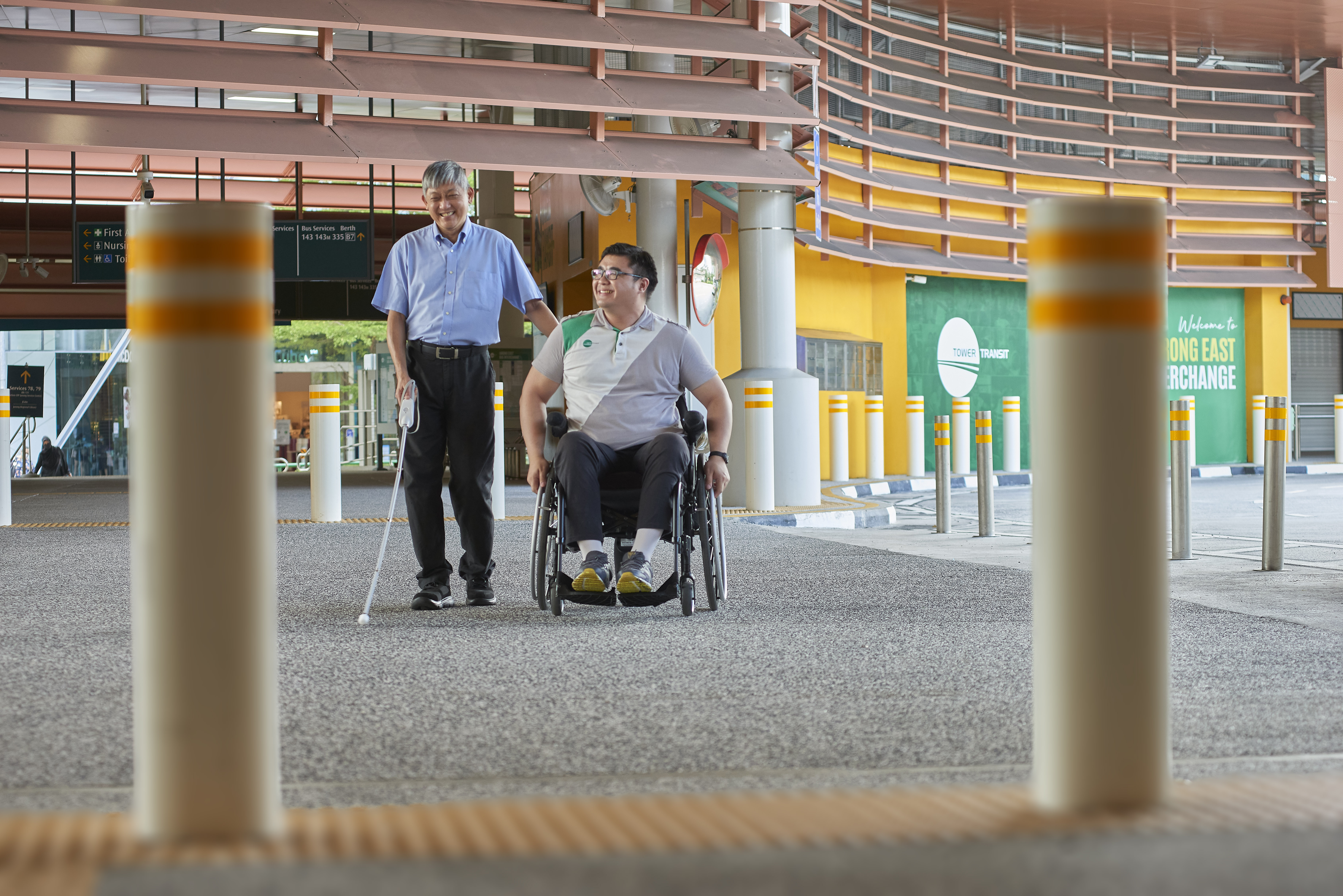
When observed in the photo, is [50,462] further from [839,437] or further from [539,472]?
[539,472]

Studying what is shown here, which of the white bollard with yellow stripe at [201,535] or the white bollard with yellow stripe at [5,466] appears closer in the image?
the white bollard with yellow stripe at [201,535]

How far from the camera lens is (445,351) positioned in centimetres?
502

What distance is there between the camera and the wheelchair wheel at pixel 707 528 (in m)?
4.76

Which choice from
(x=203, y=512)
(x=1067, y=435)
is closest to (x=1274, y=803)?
(x=1067, y=435)

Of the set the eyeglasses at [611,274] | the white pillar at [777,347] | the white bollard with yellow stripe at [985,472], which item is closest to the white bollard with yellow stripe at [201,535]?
the eyeglasses at [611,274]

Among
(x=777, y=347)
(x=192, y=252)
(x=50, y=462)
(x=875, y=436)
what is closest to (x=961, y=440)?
(x=875, y=436)

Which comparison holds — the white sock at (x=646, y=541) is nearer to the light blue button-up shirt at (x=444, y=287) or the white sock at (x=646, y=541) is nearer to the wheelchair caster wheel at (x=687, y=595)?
the wheelchair caster wheel at (x=687, y=595)

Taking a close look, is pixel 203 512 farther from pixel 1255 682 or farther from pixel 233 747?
pixel 1255 682

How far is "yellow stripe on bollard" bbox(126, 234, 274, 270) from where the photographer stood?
161 cm

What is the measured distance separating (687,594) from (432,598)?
1.02 meters

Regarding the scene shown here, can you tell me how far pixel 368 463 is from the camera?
30656 mm

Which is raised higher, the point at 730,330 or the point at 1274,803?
the point at 730,330

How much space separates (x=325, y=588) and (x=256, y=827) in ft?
13.8

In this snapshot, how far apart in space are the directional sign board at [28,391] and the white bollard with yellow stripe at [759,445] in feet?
51.4
